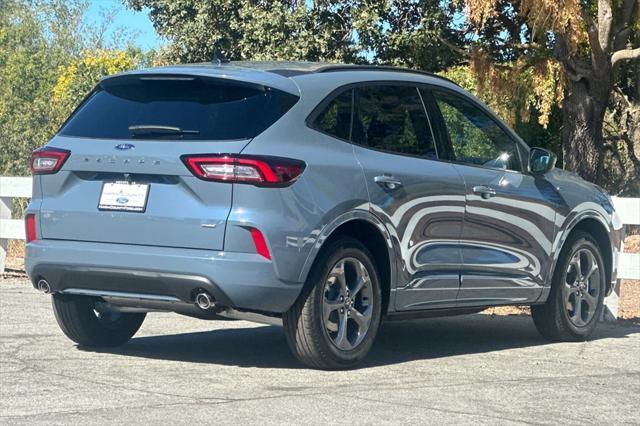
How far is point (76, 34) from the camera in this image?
88938 mm

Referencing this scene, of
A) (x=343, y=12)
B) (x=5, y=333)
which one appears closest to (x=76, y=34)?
(x=343, y=12)

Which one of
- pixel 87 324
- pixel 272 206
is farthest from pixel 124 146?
pixel 87 324

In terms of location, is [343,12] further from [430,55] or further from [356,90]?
[356,90]

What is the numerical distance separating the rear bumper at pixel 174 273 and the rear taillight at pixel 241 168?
16.2 inches

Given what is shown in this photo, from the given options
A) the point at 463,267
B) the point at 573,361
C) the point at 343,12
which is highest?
the point at 343,12

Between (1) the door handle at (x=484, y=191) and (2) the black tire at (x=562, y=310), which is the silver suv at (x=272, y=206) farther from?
(2) the black tire at (x=562, y=310)

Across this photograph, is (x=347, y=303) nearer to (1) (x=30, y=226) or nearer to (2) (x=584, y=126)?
(1) (x=30, y=226)

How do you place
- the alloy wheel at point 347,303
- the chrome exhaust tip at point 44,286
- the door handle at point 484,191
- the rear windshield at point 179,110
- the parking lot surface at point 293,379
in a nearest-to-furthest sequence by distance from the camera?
the parking lot surface at point 293,379 → the rear windshield at point 179,110 → the alloy wheel at point 347,303 → the chrome exhaust tip at point 44,286 → the door handle at point 484,191

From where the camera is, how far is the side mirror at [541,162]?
31.7 feet

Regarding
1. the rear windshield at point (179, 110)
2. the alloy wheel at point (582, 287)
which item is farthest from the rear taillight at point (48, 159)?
the alloy wheel at point (582, 287)

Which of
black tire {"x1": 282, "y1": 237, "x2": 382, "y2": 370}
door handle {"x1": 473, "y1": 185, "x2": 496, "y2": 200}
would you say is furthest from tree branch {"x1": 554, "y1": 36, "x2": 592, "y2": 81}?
black tire {"x1": 282, "y1": 237, "x2": 382, "y2": 370}

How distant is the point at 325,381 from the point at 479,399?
92 centimetres

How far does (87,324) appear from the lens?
28.7 feet

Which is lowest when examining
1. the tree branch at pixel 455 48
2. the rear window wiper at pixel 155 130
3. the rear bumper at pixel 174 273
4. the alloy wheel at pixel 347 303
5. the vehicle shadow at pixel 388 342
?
the vehicle shadow at pixel 388 342
